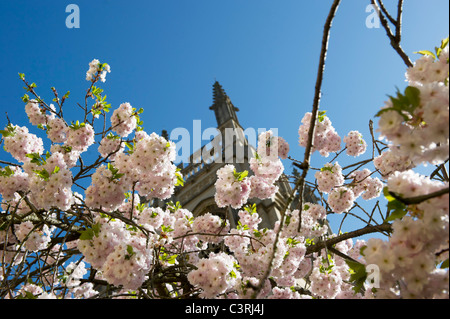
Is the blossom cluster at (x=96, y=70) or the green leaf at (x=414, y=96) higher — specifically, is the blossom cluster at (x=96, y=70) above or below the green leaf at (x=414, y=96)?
above

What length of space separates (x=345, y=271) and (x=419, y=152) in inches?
150

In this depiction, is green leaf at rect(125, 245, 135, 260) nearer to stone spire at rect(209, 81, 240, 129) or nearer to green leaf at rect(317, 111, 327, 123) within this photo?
green leaf at rect(317, 111, 327, 123)

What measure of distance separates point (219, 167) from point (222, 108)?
478 cm

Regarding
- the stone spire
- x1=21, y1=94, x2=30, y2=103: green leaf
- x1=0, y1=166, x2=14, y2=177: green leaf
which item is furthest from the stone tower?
x1=0, y1=166, x2=14, y2=177: green leaf

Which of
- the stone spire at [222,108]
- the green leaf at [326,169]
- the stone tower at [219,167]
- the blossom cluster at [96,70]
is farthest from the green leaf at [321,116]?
the stone spire at [222,108]

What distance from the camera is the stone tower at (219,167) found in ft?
47.1

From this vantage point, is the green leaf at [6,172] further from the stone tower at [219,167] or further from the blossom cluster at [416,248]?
the stone tower at [219,167]

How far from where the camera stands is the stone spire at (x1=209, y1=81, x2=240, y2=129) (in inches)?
746

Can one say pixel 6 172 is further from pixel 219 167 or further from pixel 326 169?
pixel 219 167

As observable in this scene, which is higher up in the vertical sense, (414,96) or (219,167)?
(219,167)

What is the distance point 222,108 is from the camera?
19859 mm

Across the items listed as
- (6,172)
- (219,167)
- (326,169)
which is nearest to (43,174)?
(6,172)

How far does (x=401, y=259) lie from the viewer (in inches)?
63.8
